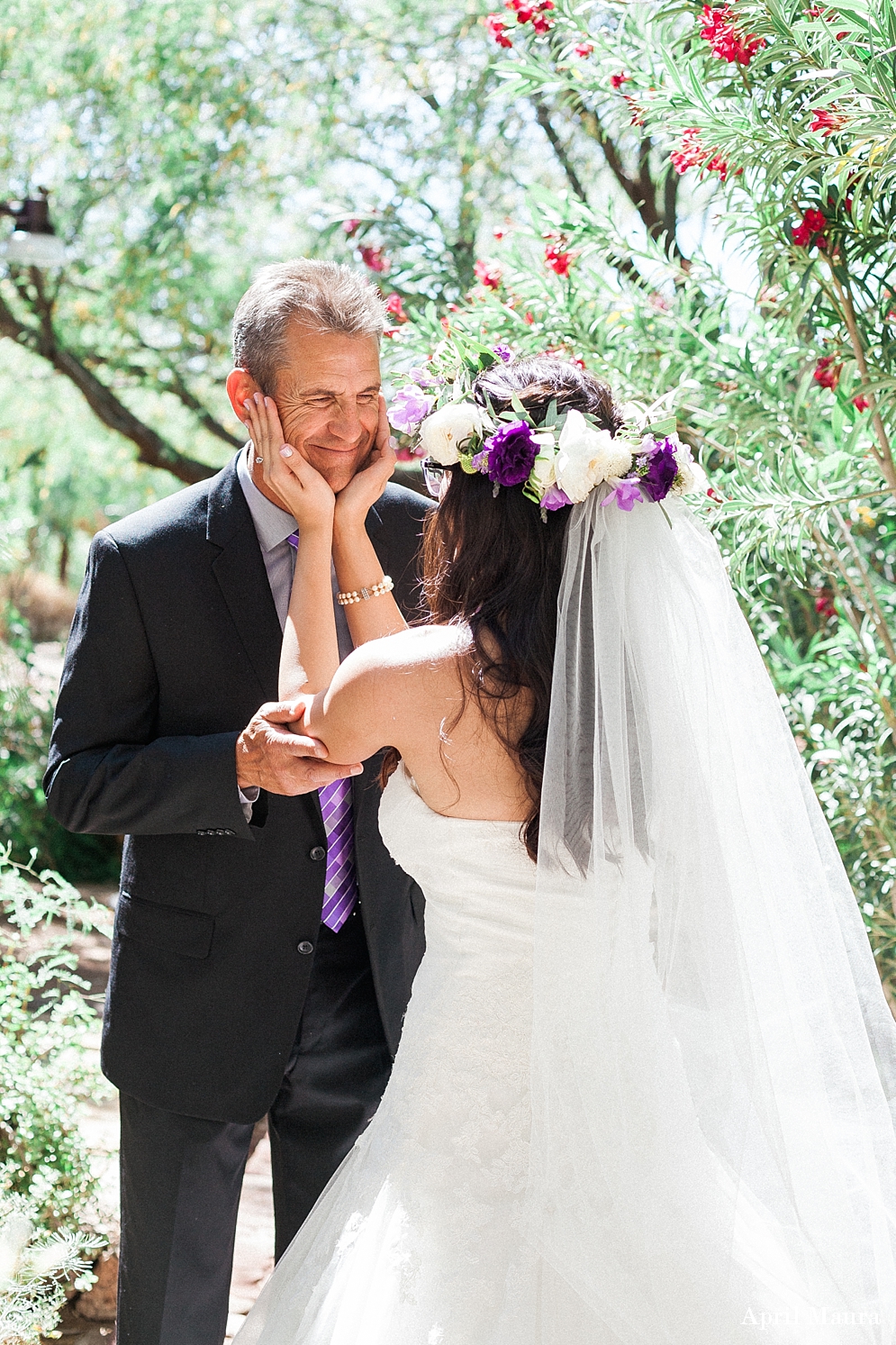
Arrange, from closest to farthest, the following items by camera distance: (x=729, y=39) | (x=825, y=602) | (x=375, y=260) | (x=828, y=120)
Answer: (x=828, y=120)
(x=729, y=39)
(x=825, y=602)
(x=375, y=260)

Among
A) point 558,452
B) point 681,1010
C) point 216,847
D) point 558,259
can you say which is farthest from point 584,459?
point 558,259

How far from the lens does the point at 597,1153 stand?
5.78 feet

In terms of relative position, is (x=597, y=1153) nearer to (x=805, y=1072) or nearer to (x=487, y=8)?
(x=805, y=1072)

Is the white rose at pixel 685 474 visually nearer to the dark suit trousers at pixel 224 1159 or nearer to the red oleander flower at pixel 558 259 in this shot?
the dark suit trousers at pixel 224 1159

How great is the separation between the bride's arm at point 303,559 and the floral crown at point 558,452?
0.37 m

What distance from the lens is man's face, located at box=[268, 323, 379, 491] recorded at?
7.81ft

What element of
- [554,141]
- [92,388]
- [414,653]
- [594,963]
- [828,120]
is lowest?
[594,963]

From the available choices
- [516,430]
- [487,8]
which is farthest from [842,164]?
[487,8]

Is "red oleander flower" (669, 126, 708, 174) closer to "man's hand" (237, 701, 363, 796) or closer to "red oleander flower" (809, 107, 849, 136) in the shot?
"red oleander flower" (809, 107, 849, 136)

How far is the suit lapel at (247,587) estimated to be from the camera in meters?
2.38

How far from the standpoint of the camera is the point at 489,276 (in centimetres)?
387

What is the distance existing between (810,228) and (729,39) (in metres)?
0.42

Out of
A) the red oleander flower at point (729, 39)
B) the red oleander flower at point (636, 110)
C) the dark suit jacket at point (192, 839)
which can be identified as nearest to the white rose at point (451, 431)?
the dark suit jacket at point (192, 839)

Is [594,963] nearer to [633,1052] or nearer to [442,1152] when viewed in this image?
[633,1052]
